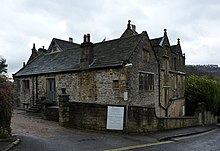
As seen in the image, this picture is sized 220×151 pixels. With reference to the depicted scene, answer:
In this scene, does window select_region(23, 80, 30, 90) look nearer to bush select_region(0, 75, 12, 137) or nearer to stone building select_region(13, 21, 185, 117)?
stone building select_region(13, 21, 185, 117)

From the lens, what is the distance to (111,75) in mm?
21719

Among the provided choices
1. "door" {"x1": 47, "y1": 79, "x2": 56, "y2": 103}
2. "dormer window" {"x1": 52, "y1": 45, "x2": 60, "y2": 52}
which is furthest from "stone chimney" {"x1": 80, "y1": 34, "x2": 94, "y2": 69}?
"dormer window" {"x1": 52, "y1": 45, "x2": 60, "y2": 52}

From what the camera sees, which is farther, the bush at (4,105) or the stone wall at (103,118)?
the stone wall at (103,118)

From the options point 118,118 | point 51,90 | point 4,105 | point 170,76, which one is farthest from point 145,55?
point 4,105

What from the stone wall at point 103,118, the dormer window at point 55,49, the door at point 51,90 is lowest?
the stone wall at point 103,118

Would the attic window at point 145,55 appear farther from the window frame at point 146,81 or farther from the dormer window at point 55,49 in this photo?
the dormer window at point 55,49

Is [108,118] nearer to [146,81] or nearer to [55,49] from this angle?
[146,81]

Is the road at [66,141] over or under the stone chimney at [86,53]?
under

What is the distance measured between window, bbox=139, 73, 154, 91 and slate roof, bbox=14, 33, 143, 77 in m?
2.73

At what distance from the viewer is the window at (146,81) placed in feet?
76.9

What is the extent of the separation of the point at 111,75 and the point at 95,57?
12.2ft

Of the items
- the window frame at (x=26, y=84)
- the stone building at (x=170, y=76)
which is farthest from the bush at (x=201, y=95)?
the window frame at (x=26, y=84)

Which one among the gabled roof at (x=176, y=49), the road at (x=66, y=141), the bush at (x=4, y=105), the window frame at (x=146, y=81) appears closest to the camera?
the road at (x=66, y=141)

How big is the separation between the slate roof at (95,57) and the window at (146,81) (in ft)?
8.95
